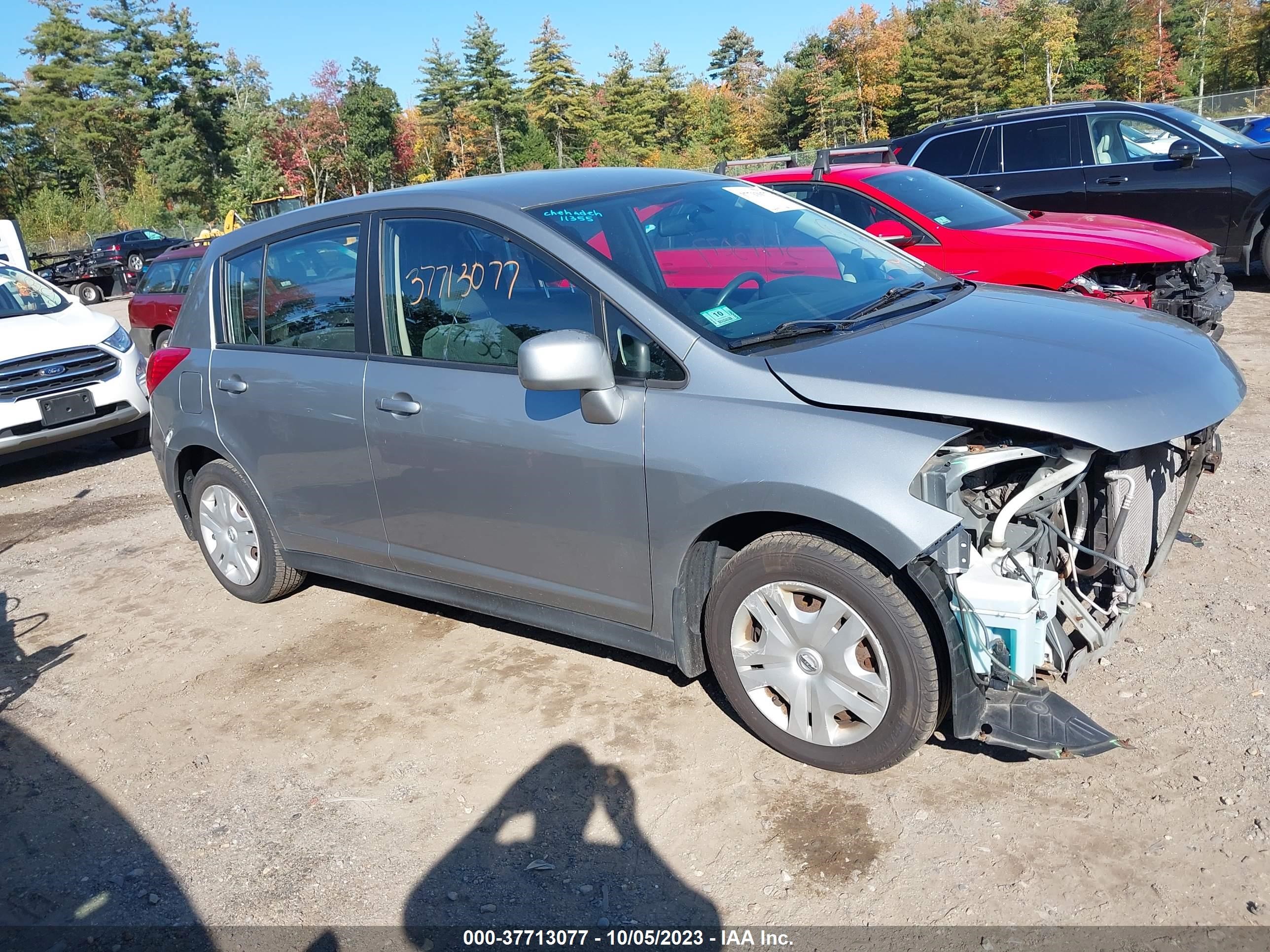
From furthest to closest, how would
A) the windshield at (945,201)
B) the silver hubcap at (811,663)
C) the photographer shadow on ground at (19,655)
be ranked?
the windshield at (945,201), the photographer shadow on ground at (19,655), the silver hubcap at (811,663)

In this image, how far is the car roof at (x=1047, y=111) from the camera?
1017cm

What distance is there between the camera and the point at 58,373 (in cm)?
785

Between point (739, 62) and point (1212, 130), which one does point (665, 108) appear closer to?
point (739, 62)

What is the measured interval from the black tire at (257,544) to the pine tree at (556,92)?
60343 mm

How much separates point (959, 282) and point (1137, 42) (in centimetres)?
6243

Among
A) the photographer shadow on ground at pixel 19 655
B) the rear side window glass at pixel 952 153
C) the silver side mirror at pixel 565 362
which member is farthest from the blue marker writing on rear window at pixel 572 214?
the rear side window glass at pixel 952 153

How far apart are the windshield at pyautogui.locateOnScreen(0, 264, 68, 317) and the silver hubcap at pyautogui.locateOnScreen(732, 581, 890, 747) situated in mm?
7593

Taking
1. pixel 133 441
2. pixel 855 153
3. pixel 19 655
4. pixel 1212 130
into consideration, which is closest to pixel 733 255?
pixel 19 655

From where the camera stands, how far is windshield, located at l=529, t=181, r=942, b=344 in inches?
135

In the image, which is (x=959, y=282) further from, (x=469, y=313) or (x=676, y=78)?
(x=676, y=78)

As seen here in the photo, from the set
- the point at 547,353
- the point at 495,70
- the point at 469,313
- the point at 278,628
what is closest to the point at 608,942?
the point at 547,353

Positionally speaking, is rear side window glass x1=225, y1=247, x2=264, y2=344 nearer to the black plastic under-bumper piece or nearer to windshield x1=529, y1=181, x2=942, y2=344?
windshield x1=529, y1=181, x2=942, y2=344

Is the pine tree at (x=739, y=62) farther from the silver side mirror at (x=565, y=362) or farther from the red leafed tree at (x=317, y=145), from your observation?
the silver side mirror at (x=565, y=362)

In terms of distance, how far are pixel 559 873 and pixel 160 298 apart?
35.2 feet
